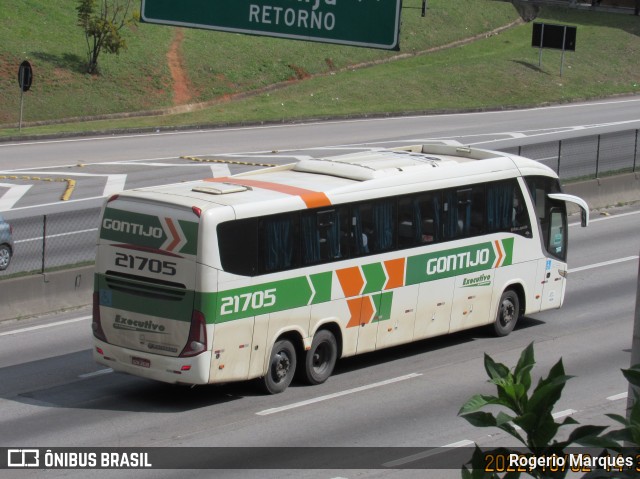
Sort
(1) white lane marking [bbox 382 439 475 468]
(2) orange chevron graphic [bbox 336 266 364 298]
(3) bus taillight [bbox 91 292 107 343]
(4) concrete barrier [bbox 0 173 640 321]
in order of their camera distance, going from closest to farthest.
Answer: (1) white lane marking [bbox 382 439 475 468] → (3) bus taillight [bbox 91 292 107 343] → (2) orange chevron graphic [bbox 336 266 364 298] → (4) concrete barrier [bbox 0 173 640 321]

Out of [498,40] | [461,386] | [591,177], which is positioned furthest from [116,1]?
[461,386]

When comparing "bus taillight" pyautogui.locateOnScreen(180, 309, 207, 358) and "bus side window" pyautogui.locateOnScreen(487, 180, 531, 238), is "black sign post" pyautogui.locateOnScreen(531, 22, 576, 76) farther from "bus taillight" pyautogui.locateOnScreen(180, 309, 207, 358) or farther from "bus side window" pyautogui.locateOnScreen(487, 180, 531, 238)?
"bus taillight" pyautogui.locateOnScreen(180, 309, 207, 358)

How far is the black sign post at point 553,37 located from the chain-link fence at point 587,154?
24.0 m

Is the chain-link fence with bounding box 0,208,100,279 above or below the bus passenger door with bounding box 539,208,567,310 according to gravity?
below

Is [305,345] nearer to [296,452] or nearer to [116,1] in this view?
[296,452]

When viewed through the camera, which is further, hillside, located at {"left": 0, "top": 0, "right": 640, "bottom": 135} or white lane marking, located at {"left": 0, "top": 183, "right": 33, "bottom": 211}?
hillside, located at {"left": 0, "top": 0, "right": 640, "bottom": 135}

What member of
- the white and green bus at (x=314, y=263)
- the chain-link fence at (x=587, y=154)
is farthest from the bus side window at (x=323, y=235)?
the chain-link fence at (x=587, y=154)

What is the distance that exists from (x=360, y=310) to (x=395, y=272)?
0.86m

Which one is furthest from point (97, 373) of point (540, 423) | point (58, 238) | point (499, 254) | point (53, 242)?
point (540, 423)

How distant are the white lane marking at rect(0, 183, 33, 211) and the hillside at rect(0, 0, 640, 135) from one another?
11.4 metres

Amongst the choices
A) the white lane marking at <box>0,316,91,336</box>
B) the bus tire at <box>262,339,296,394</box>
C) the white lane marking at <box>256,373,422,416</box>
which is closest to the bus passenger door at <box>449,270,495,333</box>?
the white lane marking at <box>256,373,422,416</box>

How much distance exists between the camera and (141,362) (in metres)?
14.6

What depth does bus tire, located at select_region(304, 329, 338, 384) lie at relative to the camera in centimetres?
1566

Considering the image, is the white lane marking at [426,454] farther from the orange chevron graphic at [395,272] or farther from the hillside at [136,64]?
the hillside at [136,64]
